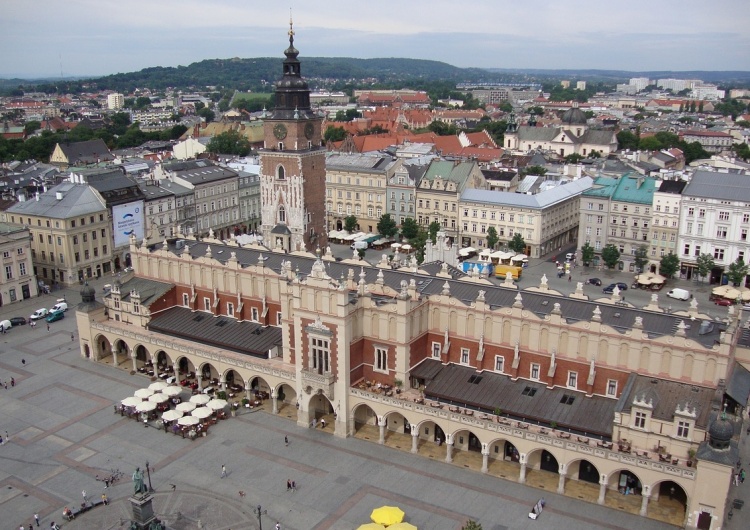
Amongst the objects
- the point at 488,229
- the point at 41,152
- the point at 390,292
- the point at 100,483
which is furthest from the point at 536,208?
the point at 41,152

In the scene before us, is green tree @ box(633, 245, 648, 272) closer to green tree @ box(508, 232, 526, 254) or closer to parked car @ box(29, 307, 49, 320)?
green tree @ box(508, 232, 526, 254)

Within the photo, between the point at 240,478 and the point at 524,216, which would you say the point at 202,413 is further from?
the point at 524,216

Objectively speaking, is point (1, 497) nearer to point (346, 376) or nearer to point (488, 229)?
point (346, 376)

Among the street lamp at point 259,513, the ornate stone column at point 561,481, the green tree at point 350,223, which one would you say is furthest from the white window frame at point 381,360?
the green tree at point 350,223

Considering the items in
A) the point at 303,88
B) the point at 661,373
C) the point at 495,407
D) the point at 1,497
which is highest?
the point at 303,88

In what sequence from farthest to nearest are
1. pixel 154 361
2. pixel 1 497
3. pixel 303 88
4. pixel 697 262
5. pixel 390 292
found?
pixel 697 262 → pixel 303 88 → pixel 154 361 → pixel 390 292 → pixel 1 497

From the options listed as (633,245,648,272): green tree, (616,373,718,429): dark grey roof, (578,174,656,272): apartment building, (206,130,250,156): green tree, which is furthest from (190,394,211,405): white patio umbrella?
(206,130,250,156): green tree
